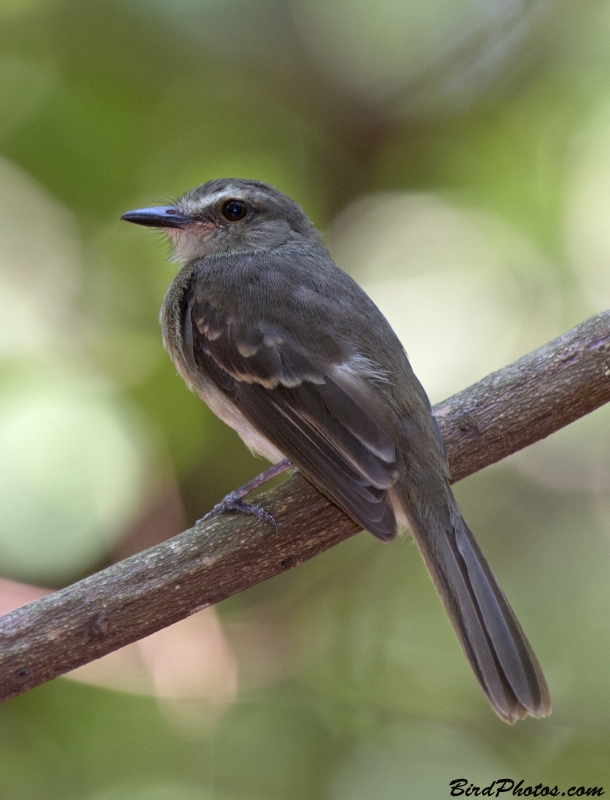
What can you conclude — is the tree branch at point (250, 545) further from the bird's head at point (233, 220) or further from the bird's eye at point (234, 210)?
the bird's eye at point (234, 210)

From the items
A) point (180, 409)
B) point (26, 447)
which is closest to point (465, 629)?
point (180, 409)

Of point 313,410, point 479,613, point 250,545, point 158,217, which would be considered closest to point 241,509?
point 250,545

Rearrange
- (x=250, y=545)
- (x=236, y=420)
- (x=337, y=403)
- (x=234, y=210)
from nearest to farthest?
(x=250, y=545) → (x=337, y=403) → (x=236, y=420) → (x=234, y=210)

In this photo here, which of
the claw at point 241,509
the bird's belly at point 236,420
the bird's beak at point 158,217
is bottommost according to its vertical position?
the claw at point 241,509

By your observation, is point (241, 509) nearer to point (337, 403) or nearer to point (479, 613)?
point (337, 403)

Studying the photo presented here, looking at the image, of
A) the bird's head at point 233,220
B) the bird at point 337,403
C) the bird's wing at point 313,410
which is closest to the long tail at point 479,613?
the bird at point 337,403

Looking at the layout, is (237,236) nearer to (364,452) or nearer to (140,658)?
(364,452)
